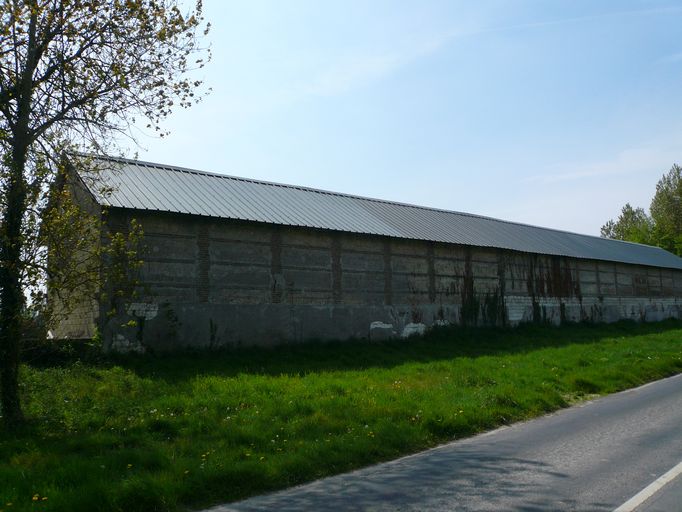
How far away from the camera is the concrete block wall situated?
1780 centimetres

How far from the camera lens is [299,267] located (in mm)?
20953

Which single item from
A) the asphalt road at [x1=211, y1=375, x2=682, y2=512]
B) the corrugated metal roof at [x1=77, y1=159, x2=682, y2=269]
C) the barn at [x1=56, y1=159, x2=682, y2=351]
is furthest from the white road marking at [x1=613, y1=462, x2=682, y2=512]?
the corrugated metal roof at [x1=77, y1=159, x2=682, y2=269]

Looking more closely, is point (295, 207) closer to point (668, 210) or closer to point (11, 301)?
point (11, 301)

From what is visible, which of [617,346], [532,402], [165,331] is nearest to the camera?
[532,402]

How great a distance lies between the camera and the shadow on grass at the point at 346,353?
15.5 m

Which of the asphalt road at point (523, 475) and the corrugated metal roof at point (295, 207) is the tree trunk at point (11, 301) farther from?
the asphalt road at point (523, 475)

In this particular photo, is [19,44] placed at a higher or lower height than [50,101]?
higher

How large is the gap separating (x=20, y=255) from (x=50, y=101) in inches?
115

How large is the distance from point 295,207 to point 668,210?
61.0 meters

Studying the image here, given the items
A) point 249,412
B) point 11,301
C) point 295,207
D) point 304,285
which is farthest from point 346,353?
point 11,301

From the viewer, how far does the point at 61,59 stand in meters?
10.5

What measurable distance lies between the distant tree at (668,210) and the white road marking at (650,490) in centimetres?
6409

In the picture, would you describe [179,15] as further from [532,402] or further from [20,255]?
[532,402]

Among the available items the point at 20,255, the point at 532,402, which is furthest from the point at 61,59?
the point at 532,402
